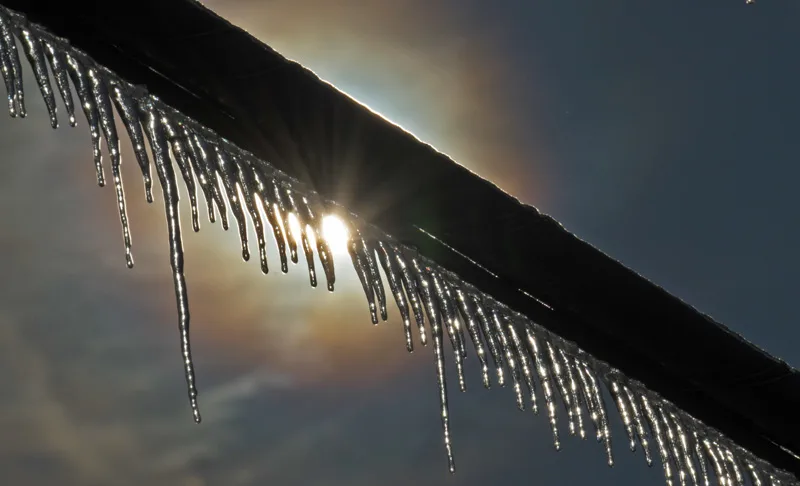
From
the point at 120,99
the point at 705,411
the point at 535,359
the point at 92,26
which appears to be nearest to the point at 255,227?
the point at 120,99

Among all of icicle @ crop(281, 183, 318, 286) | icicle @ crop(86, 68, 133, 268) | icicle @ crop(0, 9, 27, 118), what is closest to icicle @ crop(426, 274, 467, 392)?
icicle @ crop(281, 183, 318, 286)

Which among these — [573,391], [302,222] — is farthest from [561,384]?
[302,222]

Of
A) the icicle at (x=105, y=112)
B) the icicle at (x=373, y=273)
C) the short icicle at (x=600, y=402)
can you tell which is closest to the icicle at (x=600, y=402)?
the short icicle at (x=600, y=402)

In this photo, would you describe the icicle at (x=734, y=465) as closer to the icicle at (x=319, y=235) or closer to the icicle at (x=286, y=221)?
the icicle at (x=319, y=235)

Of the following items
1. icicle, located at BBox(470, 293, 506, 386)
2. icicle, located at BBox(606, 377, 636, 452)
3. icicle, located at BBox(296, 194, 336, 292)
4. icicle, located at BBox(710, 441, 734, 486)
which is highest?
icicle, located at BBox(296, 194, 336, 292)

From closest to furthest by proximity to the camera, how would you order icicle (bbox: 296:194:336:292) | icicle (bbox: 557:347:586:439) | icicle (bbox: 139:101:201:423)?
icicle (bbox: 139:101:201:423) → icicle (bbox: 296:194:336:292) → icicle (bbox: 557:347:586:439)

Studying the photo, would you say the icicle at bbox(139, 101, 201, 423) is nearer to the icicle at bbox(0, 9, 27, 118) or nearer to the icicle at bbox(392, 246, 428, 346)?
the icicle at bbox(0, 9, 27, 118)

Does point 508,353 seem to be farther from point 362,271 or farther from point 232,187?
point 232,187

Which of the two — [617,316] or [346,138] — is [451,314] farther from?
[346,138]
